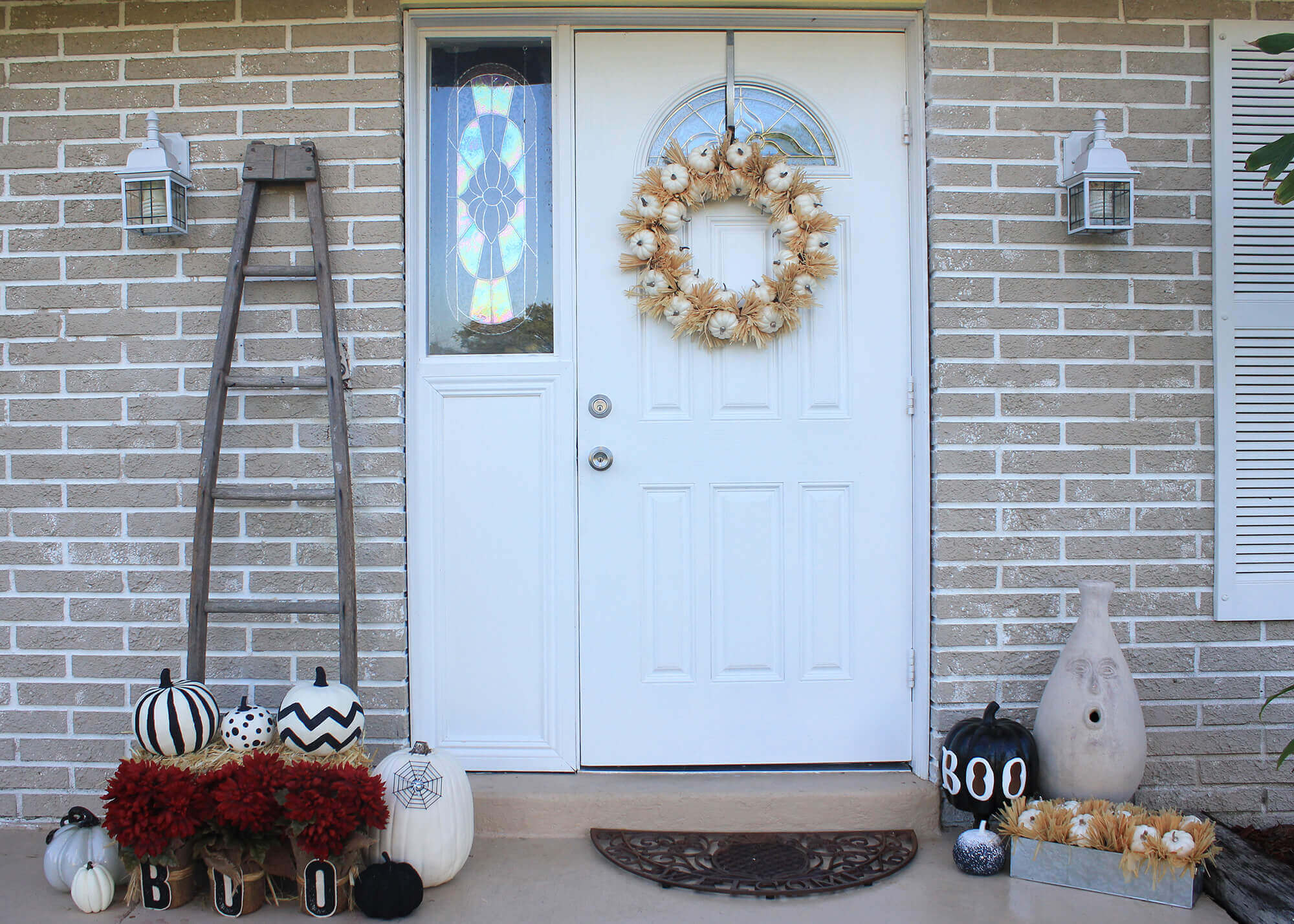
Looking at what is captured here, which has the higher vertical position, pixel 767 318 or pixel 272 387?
pixel 767 318

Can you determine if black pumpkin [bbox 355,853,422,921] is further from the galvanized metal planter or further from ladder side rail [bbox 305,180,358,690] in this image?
the galvanized metal planter

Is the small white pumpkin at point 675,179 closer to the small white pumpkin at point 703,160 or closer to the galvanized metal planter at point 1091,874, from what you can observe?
the small white pumpkin at point 703,160

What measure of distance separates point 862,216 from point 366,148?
1.51 m

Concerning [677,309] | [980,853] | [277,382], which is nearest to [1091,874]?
[980,853]

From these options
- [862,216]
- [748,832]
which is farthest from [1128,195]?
[748,832]

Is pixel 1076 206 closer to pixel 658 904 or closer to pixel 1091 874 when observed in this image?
pixel 1091 874

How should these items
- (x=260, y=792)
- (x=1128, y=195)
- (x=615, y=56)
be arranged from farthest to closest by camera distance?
1. (x=615, y=56)
2. (x=1128, y=195)
3. (x=260, y=792)

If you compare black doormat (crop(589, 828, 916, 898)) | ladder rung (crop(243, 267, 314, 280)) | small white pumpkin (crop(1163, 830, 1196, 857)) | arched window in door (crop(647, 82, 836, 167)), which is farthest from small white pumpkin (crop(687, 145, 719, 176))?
small white pumpkin (crop(1163, 830, 1196, 857))

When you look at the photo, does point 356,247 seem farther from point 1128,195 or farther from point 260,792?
point 1128,195

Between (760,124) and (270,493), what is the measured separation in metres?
1.85

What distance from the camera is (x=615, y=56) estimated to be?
2656 mm

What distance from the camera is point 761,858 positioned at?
92.6 inches

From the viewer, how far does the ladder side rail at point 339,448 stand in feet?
7.93

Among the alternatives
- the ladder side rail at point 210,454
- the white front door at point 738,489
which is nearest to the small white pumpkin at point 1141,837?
the white front door at point 738,489
